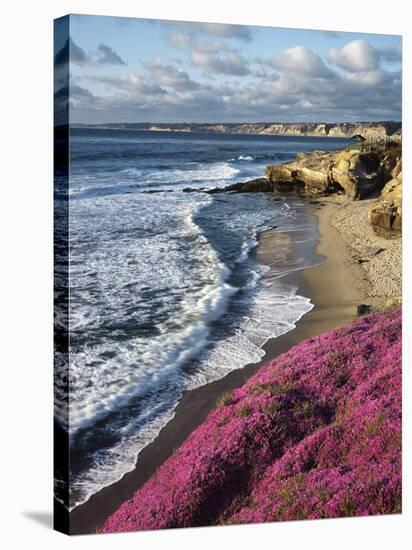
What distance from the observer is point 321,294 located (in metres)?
10.5

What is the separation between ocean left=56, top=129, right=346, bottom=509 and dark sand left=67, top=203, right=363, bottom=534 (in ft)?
0.34

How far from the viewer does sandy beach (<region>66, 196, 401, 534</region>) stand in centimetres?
864

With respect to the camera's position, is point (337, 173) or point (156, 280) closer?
point (156, 280)

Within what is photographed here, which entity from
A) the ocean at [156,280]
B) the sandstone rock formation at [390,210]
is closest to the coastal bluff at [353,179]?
the sandstone rock formation at [390,210]

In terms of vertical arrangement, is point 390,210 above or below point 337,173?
below

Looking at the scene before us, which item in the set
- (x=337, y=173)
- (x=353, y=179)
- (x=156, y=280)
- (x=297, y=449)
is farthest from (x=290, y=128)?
(x=297, y=449)

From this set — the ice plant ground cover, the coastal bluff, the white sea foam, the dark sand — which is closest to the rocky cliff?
the coastal bluff

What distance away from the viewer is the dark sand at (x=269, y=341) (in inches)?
337

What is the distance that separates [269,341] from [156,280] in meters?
1.63

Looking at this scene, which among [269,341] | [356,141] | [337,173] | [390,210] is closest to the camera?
→ [269,341]

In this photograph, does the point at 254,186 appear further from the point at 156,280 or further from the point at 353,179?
the point at 156,280

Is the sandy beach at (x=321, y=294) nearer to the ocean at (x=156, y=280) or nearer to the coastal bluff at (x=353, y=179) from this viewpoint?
the ocean at (x=156, y=280)

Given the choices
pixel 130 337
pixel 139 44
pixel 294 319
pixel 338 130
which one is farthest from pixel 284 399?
pixel 139 44

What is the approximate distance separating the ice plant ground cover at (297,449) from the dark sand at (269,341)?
102mm
